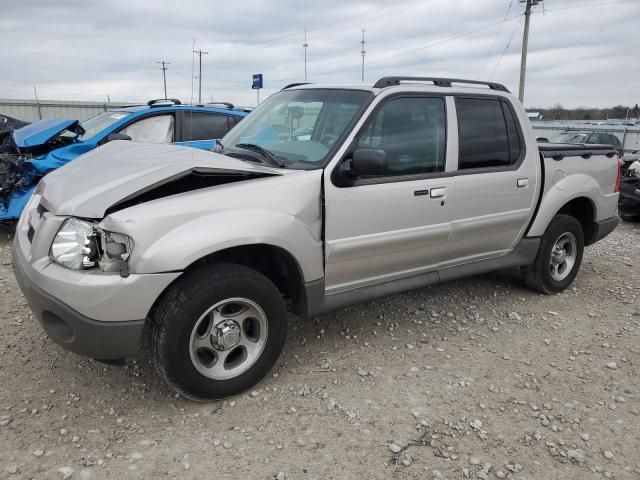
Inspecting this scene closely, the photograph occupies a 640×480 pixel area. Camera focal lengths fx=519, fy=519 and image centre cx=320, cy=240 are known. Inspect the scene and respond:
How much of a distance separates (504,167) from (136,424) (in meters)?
3.31

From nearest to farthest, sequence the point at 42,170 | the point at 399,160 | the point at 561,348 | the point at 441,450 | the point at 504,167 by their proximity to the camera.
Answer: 1. the point at 441,450
2. the point at 399,160
3. the point at 561,348
4. the point at 504,167
5. the point at 42,170

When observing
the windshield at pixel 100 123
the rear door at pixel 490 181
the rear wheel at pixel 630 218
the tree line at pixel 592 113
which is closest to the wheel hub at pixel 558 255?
the rear door at pixel 490 181

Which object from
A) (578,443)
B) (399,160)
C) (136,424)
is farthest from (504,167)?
(136,424)

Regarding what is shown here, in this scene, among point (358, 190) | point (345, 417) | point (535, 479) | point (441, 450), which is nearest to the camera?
point (535, 479)

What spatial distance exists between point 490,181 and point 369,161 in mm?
1446

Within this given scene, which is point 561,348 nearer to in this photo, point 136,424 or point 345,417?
point 345,417

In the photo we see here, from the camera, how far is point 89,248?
105 inches

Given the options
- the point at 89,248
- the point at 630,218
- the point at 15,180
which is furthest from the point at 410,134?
the point at 630,218

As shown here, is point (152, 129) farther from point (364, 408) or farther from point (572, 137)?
point (572, 137)

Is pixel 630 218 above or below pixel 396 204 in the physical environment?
below

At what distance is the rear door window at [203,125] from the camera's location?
736 cm

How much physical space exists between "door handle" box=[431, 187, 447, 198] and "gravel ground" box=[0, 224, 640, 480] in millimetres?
1142

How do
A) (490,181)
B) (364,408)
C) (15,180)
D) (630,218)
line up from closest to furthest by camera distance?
(364,408), (490,181), (15,180), (630,218)

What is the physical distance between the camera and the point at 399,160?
366 cm
